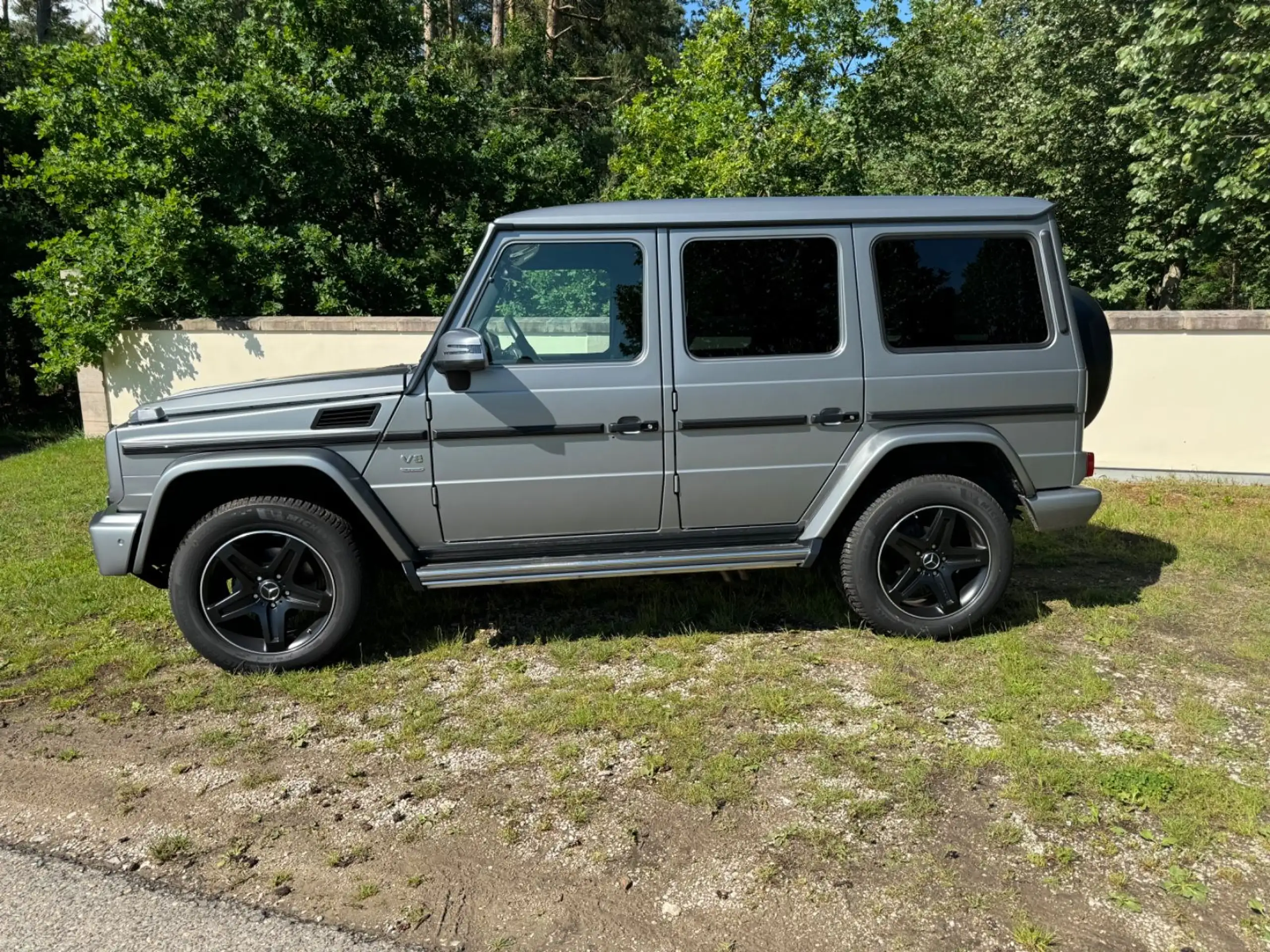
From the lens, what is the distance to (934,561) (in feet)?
14.6

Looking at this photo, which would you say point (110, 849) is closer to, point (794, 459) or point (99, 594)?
point (99, 594)

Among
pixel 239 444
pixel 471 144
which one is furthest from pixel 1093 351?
pixel 471 144

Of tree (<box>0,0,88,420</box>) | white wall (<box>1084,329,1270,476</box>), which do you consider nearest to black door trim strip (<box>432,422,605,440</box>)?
white wall (<box>1084,329,1270,476</box>)

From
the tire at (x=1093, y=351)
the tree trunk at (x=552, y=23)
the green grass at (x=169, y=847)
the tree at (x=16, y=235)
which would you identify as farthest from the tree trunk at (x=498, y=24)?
the green grass at (x=169, y=847)

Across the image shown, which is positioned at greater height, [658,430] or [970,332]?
[970,332]

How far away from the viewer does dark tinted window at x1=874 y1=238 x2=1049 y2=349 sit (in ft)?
14.2

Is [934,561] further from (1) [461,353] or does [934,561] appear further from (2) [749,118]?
(2) [749,118]

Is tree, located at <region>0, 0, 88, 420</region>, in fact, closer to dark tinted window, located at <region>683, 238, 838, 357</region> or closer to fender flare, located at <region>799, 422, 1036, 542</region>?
dark tinted window, located at <region>683, 238, 838, 357</region>

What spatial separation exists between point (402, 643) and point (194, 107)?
366 inches

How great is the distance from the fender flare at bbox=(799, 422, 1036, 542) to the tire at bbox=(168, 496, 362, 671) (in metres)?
2.28

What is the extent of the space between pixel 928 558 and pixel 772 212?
75.9 inches

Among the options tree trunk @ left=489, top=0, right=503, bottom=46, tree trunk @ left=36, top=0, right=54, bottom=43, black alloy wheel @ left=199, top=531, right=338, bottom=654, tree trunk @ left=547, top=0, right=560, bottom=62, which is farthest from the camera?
tree trunk @ left=547, top=0, right=560, bottom=62

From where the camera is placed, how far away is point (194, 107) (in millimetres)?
10789

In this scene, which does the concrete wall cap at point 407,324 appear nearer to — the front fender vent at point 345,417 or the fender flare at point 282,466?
the front fender vent at point 345,417
